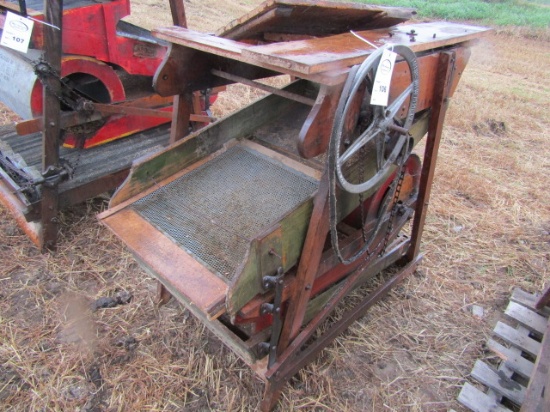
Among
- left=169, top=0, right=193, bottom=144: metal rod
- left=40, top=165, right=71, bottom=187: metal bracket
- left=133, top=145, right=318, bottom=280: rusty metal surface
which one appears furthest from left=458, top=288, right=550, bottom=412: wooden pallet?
left=40, top=165, right=71, bottom=187: metal bracket

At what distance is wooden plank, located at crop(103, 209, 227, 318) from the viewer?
64.4 inches

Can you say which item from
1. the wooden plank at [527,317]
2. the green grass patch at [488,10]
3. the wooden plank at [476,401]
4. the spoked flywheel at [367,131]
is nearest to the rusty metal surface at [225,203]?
the spoked flywheel at [367,131]

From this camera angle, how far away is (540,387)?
82.0 inches

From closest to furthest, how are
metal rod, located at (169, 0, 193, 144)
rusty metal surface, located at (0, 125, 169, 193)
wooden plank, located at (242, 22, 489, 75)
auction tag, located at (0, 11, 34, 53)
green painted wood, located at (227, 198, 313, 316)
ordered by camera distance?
wooden plank, located at (242, 22, 489, 75)
green painted wood, located at (227, 198, 313, 316)
metal rod, located at (169, 0, 193, 144)
auction tag, located at (0, 11, 34, 53)
rusty metal surface, located at (0, 125, 169, 193)

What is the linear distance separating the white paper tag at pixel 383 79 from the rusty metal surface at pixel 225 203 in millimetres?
520

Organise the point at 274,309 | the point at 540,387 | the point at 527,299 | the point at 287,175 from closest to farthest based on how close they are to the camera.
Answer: the point at 274,309
the point at 540,387
the point at 287,175
the point at 527,299

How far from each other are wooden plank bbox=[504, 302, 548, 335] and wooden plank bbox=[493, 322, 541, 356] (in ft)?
0.32

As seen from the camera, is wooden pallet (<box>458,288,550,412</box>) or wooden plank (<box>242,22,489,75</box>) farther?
wooden pallet (<box>458,288,550,412</box>)

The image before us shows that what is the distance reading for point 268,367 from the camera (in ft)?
6.60

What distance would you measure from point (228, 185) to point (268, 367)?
0.93 m

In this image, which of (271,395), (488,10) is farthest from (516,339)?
(488,10)

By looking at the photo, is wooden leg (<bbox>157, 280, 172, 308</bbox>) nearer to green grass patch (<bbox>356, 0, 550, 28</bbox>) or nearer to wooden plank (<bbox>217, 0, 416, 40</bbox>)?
wooden plank (<bbox>217, 0, 416, 40</bbox>)

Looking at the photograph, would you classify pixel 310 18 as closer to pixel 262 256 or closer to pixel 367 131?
pixel 367 131

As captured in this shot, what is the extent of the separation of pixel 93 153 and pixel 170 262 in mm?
2283
